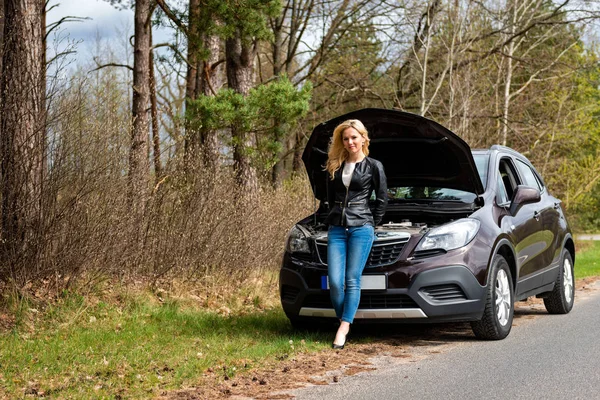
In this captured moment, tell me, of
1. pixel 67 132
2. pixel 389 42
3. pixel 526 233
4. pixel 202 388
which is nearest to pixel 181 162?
pixel 67 132

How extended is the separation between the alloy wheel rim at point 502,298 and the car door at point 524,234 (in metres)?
0.41

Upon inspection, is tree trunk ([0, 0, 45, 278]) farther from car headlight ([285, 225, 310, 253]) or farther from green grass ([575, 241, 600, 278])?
green grass ([575, 241, 600, 278])

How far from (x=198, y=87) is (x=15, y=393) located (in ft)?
51.4

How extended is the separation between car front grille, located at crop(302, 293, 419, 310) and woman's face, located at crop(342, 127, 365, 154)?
134 cm

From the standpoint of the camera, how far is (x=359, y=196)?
764 centimetres

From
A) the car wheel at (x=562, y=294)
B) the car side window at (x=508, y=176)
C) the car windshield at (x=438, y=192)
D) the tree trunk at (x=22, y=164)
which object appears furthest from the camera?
the car wheel at (x=562, y=294)

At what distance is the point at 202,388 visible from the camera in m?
5.87

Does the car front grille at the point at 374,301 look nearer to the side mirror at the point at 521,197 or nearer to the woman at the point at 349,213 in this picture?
the woman at the point at 349,213

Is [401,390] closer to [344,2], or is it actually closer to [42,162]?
[42,162]

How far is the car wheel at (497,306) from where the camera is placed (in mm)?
7766

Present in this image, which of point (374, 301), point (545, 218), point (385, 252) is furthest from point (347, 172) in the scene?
point (545, 218)

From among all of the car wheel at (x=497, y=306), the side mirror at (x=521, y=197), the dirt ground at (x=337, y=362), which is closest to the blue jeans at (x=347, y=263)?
the dirt ground at (x=337, y=362)

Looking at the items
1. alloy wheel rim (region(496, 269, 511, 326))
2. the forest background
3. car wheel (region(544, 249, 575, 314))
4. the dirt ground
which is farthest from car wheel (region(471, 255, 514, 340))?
the forest background

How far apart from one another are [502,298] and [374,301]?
1.38m
